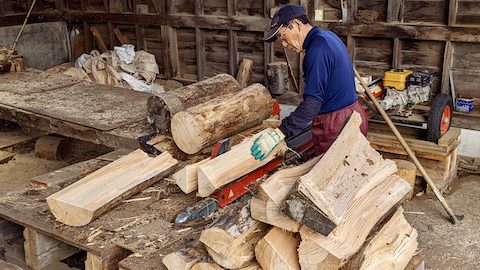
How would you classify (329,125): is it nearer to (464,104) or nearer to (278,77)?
(464,104)

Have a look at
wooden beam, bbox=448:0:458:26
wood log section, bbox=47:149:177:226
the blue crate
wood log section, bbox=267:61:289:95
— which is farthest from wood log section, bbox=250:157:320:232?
wood log section, bbox=267:61:289:95

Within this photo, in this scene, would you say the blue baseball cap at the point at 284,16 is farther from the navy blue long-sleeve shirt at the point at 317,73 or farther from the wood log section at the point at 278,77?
the wood log section at the point at 278,77

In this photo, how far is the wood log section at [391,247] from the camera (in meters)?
3.49

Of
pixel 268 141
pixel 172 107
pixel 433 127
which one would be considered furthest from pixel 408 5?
pixel 268 141

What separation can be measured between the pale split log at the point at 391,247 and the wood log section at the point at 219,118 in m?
2.23

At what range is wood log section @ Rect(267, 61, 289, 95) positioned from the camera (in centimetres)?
906

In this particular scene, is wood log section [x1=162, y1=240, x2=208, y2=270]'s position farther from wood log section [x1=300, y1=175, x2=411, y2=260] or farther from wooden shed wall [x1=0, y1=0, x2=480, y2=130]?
wooden shed wall [x1=0, y1=0, x2=480, y2=130]

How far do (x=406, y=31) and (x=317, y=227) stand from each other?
533 cm

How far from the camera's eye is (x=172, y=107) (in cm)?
571

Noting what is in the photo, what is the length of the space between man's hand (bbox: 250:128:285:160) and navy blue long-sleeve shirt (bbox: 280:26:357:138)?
40cm

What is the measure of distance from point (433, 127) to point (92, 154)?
4.96m

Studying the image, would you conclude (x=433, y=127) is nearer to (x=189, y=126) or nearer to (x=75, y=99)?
(x=189, y=126)

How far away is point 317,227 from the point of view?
3211mm

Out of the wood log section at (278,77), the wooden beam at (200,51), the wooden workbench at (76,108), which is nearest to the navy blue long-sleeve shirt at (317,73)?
the wooden workbench at (76,108)
